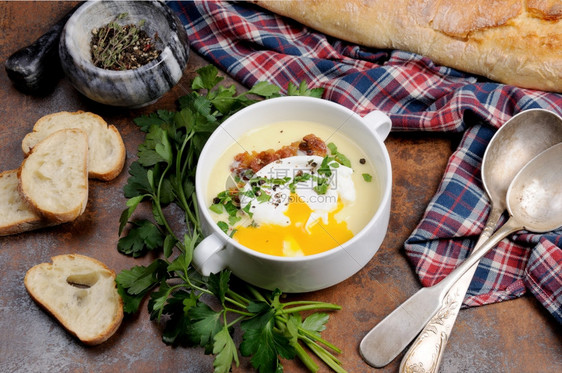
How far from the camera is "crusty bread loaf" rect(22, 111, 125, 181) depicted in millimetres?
2298

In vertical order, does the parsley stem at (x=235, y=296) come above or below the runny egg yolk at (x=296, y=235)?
below

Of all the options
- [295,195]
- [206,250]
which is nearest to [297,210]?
[295,195]

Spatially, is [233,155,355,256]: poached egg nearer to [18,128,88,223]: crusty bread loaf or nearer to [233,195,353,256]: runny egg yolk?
[233,195,353,256]: runny egg yolk

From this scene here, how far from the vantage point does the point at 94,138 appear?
2.37 meters

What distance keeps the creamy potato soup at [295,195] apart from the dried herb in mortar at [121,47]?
60 cm

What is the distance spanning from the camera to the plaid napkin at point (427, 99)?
206cm

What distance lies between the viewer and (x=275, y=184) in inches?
77.3

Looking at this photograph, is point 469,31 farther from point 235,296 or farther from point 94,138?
point 94,138

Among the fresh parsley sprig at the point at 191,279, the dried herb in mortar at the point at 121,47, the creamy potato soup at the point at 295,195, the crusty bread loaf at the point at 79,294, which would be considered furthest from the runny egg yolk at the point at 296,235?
the dried herb in mortar at the point at 121,47

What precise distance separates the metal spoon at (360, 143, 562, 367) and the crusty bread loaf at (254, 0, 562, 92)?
15.9 inches

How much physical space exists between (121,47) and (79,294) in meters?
0.97

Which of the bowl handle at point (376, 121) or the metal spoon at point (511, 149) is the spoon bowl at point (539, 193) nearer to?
the metal spoon at point (511, 149)

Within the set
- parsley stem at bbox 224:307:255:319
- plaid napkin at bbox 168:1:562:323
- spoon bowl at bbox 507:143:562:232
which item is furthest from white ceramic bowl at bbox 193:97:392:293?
spoon bowl at bbox 507:143:562:232

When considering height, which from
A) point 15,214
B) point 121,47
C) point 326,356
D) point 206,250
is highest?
point 121,47
